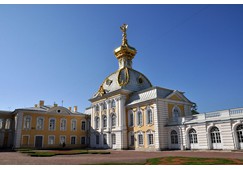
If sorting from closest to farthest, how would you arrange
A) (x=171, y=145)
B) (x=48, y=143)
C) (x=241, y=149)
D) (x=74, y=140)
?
(x=241, y=149), (x=171, y=145), (x=48, y=143), (x=74, y=140)

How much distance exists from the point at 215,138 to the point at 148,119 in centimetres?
824

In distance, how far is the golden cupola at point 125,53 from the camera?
37812 millimetres

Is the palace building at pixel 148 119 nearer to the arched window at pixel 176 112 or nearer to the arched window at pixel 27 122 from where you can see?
the arched window at pixel 176 112

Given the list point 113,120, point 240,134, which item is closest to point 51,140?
point 113,120

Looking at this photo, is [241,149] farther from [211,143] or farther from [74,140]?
[74,140]

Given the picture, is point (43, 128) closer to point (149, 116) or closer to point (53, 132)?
point (53, 132)

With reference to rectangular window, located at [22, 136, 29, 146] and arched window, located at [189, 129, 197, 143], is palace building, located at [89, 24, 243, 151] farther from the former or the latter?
rectangular window, located at [22, 136, 29, 146]

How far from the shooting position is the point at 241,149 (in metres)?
18.8

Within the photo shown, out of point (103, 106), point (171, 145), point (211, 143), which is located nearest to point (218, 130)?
point (211, 143)

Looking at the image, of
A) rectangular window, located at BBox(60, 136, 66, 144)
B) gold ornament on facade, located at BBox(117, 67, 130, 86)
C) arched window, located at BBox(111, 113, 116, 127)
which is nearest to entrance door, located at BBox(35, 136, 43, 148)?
rectangular window, located at BBox(60, 136, 66, 144)

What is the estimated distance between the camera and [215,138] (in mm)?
20922

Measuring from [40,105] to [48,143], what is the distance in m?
6.95

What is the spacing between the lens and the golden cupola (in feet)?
124

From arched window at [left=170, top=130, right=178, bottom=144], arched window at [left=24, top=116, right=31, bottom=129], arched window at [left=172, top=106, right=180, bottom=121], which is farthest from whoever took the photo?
arched window at [left=24, top=116, right=31, bottom=129]
